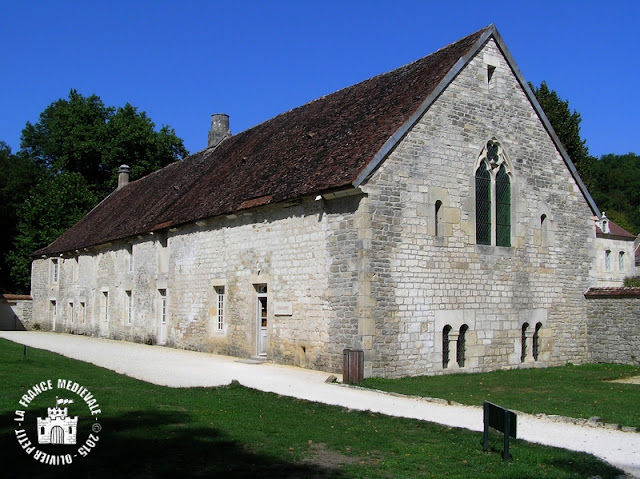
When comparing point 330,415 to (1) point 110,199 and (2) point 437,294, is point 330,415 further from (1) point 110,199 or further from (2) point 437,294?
(1) point 110,199

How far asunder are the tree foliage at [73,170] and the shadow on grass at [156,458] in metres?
38.3

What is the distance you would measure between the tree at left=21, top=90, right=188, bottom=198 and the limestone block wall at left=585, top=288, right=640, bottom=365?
34773 mm

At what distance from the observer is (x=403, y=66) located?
67.3 ft

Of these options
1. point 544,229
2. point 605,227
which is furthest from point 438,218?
point 605,227

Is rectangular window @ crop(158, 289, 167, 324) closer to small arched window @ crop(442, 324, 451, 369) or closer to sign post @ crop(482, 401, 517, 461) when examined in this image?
small arched window @ crop(442, 324, 451, 369)

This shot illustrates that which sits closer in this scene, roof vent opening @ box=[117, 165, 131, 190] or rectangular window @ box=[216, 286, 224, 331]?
rectangular window @ box=[216, 286, 224, 331]

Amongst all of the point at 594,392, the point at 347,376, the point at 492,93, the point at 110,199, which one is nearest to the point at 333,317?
the point at 347,376

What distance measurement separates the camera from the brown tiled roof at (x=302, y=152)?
16.9 metres

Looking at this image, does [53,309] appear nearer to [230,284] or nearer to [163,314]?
[163,314]

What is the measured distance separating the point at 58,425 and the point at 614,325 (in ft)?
54.3

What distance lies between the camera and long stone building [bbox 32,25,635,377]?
15945mm

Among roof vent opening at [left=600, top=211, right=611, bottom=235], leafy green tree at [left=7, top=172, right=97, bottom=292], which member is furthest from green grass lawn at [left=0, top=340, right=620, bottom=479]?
roof vent opening at [left=600, top=211, right=611, bottom=235]

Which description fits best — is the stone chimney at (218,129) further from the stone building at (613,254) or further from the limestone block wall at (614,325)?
the stone building at (613,254)

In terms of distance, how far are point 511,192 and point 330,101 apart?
271 inches
